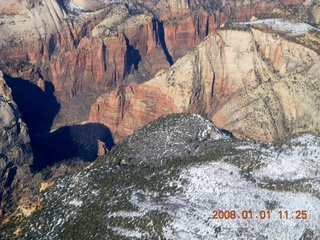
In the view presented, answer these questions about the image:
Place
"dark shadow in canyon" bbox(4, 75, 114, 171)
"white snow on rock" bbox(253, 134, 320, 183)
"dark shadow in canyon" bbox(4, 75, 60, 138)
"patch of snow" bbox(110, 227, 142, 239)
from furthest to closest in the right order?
"dark shadow in canyon" bbox(4, 75, 60, 138)
"dark shadow in canyon" bbox(4, 75, 114, 171)
"white snow on rock" bbox(253, 134, 320, 183)
"patch of snow" bbox(110, 227, 142, 239)

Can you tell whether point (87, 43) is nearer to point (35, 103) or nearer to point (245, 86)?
point (35, 103)

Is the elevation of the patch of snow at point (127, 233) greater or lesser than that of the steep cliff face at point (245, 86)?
greater

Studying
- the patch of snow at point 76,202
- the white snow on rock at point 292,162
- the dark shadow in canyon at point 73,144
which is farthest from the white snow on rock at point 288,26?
the patch of snow at point 76,202

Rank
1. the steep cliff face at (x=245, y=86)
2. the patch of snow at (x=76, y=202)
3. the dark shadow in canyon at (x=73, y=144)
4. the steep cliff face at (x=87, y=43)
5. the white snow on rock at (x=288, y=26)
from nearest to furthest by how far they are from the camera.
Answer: the patch of snow at (x=76, y=202)
the steep cliff face at (x=245, y=86)
the white snow on rock at (x=288, y=26)
the dark shadow in canyon at (x=73, y=144)
the steep cliff face at (x=87, y=43)

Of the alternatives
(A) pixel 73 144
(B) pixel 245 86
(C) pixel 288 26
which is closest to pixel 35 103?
(A) pixel 73 144
